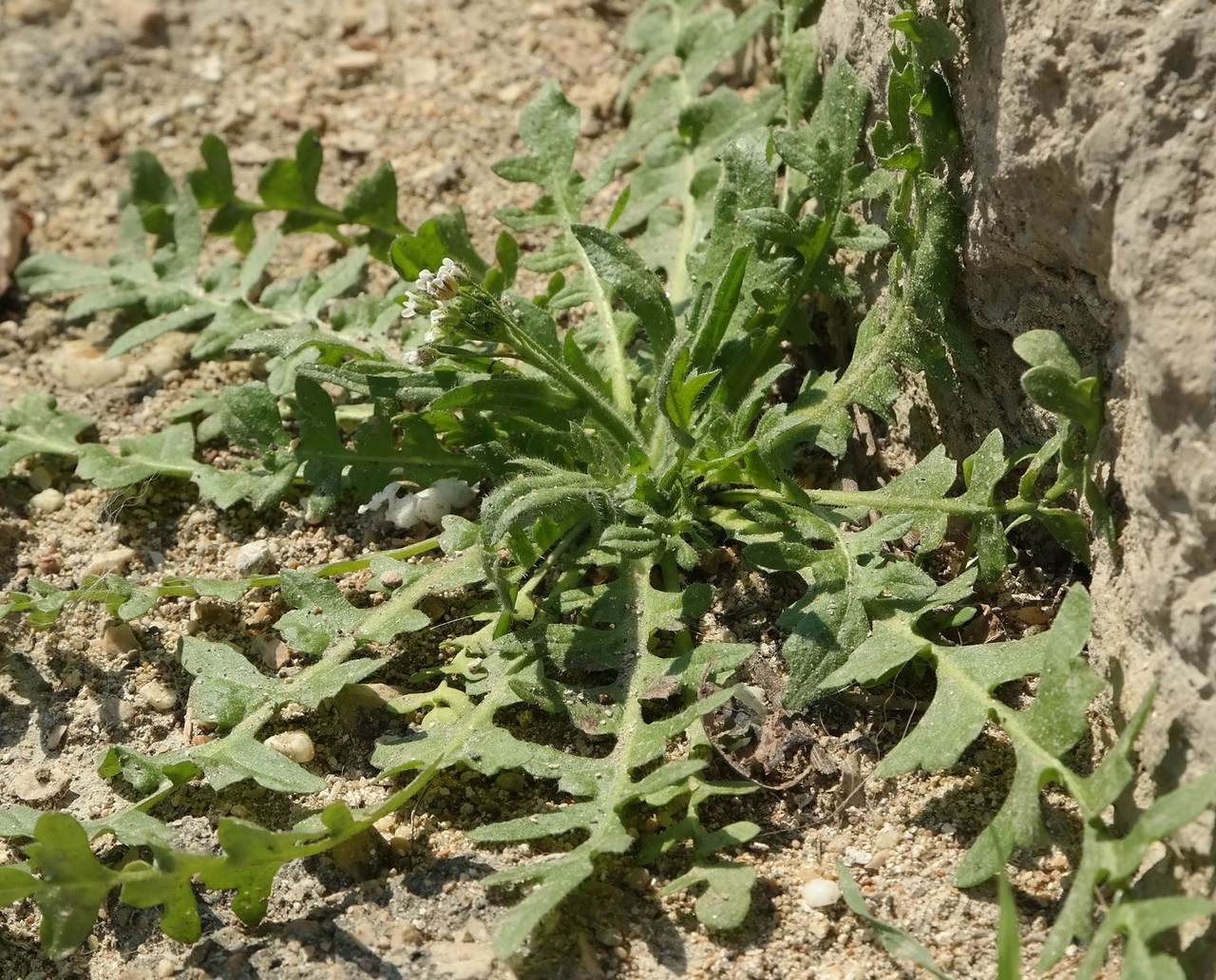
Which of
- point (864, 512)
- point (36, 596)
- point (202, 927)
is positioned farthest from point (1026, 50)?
point (36, 596)

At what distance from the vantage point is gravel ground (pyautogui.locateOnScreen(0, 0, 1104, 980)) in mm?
2424

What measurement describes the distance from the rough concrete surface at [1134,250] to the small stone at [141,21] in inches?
135

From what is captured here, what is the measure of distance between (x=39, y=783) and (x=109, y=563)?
663 mm

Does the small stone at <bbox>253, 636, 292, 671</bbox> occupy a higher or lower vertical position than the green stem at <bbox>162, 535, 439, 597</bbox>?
lower

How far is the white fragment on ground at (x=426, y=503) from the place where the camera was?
340cm

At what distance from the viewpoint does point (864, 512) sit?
2.91m

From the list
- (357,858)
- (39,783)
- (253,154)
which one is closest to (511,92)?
(253,154)

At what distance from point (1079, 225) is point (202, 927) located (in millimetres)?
2069

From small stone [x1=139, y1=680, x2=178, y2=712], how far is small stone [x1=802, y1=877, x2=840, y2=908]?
147cm

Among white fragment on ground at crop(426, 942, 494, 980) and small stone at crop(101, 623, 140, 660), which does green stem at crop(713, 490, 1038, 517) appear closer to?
white fragment on ground at crop(426, 942, 494, 980)

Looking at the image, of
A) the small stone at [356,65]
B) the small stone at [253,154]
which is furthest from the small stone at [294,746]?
the small stone at [356,65]

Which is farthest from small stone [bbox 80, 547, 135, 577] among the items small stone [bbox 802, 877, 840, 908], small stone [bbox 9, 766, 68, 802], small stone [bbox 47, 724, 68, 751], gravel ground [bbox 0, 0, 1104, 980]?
small stone [bbox 802, 877, 840, 908]

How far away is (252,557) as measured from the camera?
3361 millimetres

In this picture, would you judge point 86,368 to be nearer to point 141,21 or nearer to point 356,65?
point 356,65
